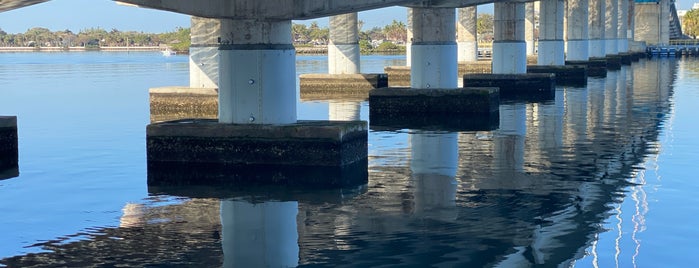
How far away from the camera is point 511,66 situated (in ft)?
181

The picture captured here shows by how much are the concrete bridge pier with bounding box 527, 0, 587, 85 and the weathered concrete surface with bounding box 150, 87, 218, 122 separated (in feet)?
96.7

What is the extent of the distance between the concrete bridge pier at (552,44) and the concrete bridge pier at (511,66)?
10.1m

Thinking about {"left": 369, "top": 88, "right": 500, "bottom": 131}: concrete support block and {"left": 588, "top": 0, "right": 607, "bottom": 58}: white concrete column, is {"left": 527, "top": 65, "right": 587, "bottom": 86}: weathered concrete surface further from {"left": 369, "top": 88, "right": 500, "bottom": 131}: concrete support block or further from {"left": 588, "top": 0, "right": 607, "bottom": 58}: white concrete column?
{"left": 369, "top": 88, "right": 500, "bottom": 131}: concrete support block

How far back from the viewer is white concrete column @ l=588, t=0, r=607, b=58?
8850 centimetres

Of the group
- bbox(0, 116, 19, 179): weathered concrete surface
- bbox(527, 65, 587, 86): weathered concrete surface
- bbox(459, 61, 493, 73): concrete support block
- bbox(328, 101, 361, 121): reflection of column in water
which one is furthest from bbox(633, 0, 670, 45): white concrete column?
bbox(0, 116, 19, 179): weathered concrete surface

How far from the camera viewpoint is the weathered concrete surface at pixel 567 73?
6444 centimetres

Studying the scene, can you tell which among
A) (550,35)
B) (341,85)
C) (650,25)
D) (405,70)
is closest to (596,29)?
(550,35)

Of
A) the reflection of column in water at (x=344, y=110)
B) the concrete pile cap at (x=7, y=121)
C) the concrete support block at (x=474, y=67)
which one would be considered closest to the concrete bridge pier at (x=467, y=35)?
the concrete support block at (x=474, y=67)

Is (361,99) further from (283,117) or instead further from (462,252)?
(462,252)

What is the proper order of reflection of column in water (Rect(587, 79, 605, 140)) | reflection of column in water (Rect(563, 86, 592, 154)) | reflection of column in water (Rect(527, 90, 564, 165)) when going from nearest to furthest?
reflection of column in water (Rect(527, 90, 564, 165)), reflection of column in water (Rect(563, 86, 592, 154)), reflection of column in water (Rect(587, 79, 605, 140))

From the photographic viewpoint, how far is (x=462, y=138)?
34.0 m

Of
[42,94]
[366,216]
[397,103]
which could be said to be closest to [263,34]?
[366,216]

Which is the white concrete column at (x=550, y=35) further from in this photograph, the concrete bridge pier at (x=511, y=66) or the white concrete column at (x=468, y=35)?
the concrete bridge pier at (x=511, y=66)

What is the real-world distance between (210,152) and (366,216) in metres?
7.71
